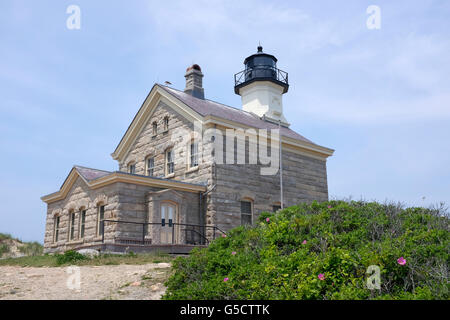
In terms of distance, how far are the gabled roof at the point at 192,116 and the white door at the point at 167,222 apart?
3.99 meters

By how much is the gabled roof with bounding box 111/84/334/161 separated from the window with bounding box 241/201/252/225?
3419 millimetres

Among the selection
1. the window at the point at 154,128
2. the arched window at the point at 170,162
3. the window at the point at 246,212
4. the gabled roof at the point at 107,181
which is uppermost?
the window at the point at 154,128

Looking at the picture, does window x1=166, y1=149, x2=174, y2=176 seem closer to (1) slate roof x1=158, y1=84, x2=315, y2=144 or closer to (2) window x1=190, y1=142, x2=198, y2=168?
(2) window x1=190, y1=142, x2=198, y2=168

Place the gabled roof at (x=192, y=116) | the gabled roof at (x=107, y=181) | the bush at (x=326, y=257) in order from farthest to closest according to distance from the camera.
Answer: the gabled roof at (x=192, y=116) → the gabled roof at (x=107, y=181) → the bush at (x=326, y=257)

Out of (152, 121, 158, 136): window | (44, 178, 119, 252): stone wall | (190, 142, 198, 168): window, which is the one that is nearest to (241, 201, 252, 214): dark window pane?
(190, 142, 198, 168): window

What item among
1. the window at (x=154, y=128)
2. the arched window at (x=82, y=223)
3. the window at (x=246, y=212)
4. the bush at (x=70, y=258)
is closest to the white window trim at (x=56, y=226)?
the arched window at (x=82, y=223)

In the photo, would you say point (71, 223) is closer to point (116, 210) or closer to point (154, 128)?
point (116, 210)

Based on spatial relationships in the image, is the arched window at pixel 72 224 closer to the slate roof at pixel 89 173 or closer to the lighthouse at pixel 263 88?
the slate roof at pixel 89 173

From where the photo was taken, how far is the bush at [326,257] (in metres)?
5.93

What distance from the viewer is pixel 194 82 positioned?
23.4 m
